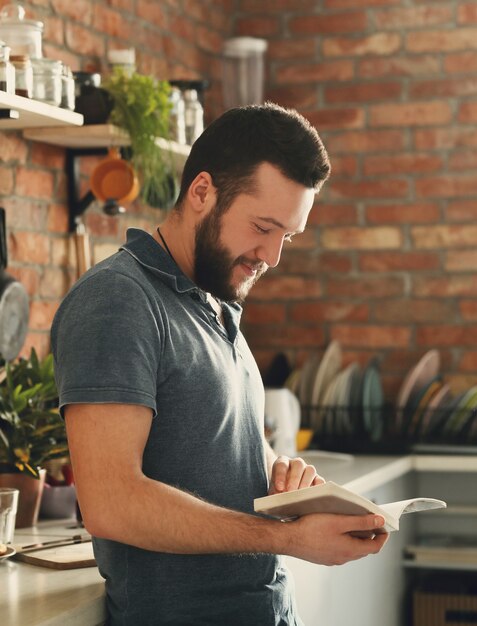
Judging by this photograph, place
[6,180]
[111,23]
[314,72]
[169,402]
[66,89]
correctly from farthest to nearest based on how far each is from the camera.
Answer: [314,72]
[111,23]
[6,180]
[66,89]
[169,402]

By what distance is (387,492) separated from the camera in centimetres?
323

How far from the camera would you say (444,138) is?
3.75 meters

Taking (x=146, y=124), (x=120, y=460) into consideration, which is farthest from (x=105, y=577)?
(x=146, y=124)

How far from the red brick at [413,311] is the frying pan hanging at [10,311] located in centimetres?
161

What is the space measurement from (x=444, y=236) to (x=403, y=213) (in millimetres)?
164

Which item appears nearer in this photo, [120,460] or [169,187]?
[120,460]

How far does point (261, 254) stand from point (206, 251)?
10 centimetres

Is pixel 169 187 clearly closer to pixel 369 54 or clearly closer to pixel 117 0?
pixel 117 0

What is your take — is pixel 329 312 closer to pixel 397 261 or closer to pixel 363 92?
pixel 397 261

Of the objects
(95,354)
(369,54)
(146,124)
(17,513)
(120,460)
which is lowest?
(17,513)

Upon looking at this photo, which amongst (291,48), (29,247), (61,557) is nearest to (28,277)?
(29,247)

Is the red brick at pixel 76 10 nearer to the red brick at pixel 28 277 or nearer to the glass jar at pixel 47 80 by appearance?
the glass jar at pixel 47 80

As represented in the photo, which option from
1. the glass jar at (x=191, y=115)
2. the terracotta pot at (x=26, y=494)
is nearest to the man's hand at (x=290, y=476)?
the terracotta pot at (x=26, y=494)

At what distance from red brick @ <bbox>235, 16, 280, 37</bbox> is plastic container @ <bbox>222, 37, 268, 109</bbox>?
0.92ft
